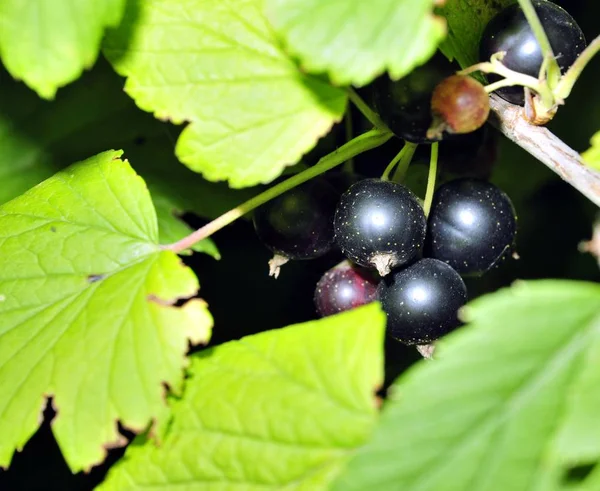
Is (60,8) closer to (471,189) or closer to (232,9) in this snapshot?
(232,9)

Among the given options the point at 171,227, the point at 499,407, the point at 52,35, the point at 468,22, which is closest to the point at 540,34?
the point at 468,22

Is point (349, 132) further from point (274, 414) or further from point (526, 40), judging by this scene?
point (274, 414)

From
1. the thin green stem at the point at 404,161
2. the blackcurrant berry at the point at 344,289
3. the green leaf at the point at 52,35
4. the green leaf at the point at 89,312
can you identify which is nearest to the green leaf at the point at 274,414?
the green leaf at the point at 89,312

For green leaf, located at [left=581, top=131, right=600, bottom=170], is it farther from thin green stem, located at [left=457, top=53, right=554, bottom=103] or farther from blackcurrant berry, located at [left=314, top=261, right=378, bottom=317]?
blackcurrant berry, located at [left=314, top=261, right=378, bottom=317]

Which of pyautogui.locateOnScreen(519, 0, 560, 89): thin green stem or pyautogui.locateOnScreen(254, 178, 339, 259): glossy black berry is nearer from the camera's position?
pyautogui.locateOnScreen(519, 0, 560, 89): thin green stem

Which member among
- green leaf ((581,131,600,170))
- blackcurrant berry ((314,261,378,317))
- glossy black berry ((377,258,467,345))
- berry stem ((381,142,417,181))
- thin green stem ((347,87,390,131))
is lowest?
blackcurrant berry ((314,261,378,317))

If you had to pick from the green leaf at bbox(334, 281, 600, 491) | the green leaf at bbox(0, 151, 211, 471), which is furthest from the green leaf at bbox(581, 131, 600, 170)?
the green leaf at bbox(0, 151, 211, 471)

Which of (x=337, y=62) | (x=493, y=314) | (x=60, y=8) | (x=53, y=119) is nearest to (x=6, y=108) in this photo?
(x=53, y=119)

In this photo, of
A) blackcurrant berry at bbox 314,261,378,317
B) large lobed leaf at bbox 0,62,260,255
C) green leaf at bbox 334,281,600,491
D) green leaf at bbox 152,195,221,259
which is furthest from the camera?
large lobed leaf at bbox 0,62,260,255
